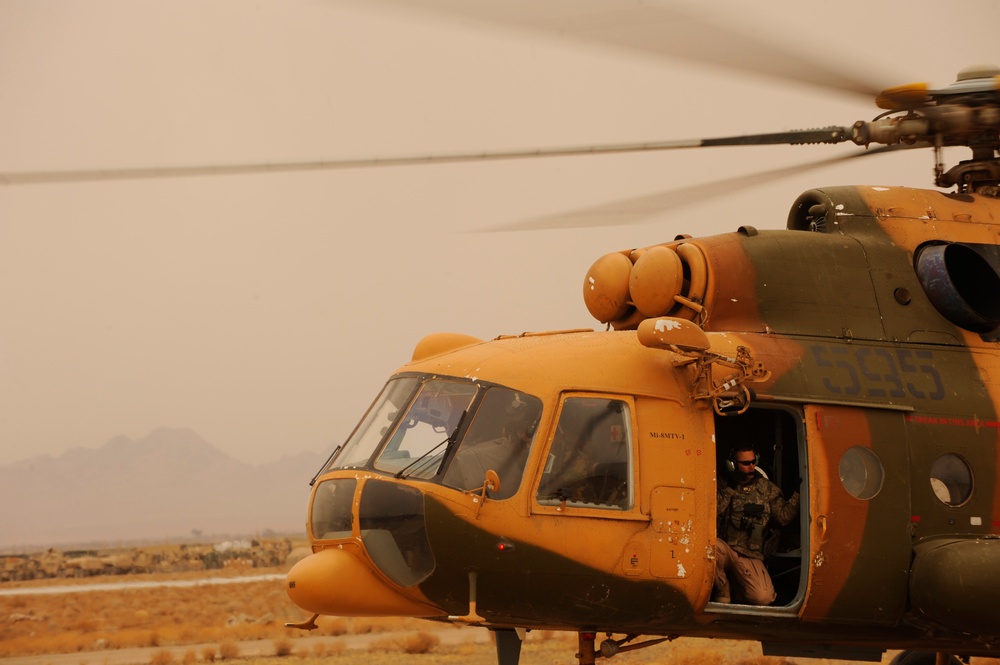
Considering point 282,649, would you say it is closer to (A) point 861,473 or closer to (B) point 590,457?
(B) point 590,457

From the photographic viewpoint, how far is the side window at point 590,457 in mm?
7473

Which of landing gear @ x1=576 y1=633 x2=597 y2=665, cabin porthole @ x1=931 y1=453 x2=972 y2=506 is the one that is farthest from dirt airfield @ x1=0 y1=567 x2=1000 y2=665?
cabin porthole @ x1=931 y1=453 x2=972 y2=506

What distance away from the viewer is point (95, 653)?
20719 millimetres

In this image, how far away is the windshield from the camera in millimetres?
7527

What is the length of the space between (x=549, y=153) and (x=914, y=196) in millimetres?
3072

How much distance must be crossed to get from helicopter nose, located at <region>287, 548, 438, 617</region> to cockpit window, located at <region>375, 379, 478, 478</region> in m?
0.70

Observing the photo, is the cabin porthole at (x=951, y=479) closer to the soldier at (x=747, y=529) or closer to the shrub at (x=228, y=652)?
the soldier at (x=747, y=529)

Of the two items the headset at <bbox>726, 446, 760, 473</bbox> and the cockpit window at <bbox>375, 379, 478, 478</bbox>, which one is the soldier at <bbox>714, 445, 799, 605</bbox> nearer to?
the headset at <bbox>726, 446, 760, 473</bbox>

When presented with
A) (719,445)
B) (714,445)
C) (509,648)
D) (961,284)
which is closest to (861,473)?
(714,445)

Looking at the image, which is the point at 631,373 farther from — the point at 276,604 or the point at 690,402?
the point at 276,604

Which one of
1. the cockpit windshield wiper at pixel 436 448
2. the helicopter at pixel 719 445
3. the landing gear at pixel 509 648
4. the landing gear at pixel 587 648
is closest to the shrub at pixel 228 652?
the helicopter at pixel 719 445

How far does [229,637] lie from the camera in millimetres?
22016

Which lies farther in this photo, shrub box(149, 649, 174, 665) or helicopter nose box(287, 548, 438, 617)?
shrub box(149, 649, 174, 665)

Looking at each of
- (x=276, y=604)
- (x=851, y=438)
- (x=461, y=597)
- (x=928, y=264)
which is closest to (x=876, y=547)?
(x=851, y=438)
